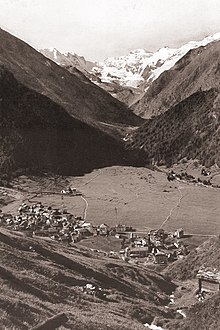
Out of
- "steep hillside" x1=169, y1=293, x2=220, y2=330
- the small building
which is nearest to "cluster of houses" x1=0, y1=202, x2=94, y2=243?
the small building

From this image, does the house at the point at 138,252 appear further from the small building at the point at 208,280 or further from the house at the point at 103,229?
the small building at the point at 208,280

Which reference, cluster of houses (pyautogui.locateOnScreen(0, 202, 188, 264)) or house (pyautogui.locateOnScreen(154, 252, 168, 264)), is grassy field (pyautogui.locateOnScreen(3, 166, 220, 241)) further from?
house (pyautogui.locateOnScreen(154, 252, 168, 264))

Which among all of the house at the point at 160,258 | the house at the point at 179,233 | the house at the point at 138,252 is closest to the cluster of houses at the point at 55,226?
the house at the point at 179,233

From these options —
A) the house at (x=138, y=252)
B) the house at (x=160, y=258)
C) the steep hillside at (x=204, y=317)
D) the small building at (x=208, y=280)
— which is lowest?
the house at (x=138, y=252)

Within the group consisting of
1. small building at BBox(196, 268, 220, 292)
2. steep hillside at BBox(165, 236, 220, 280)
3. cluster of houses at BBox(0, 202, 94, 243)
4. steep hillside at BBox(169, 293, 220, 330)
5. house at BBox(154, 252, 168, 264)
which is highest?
steep hillside at BBox(169, 293, 220, 330)

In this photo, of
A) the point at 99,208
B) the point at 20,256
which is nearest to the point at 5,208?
the point at 99,208

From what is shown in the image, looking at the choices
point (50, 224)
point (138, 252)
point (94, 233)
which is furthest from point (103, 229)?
point (138, 252)

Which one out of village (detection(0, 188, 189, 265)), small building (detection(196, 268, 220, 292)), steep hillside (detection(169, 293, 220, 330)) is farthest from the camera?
village (detection(0, 188, 189, 265))
